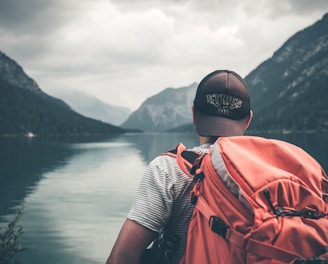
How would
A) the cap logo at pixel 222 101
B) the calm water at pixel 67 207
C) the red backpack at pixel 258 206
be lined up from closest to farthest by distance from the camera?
the red backpack at pixel 258 206 < the cap logo at pixel 222 101 < the calm water at pixel 67 207

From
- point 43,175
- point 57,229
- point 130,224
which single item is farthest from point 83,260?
point 43,175

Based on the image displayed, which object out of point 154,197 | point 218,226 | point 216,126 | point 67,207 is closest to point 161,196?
point 154,197

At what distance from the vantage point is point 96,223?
23.4 meters

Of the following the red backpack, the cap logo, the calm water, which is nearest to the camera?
the red backpack

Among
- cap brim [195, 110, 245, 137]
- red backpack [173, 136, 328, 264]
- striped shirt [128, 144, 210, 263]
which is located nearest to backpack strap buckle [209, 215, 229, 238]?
red backpack [173, 136, 328, 264]

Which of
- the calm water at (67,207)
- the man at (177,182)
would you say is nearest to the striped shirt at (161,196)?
the man at (177,182)

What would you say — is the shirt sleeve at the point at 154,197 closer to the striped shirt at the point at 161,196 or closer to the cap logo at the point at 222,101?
the striped shirt at the point at 161,196

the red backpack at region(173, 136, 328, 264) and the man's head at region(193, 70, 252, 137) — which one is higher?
the man's head at region(193, 70, 252, 137)

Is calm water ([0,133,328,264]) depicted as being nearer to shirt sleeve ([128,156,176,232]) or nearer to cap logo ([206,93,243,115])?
shirt sleeve ([128,156,176,232])

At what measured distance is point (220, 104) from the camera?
110 inches

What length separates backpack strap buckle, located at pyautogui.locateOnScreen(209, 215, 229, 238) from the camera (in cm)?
225

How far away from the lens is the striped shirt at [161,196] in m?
2.57

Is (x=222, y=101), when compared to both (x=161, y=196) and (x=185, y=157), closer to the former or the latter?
(x=185, y=157)

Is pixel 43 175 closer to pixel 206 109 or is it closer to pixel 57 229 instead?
pixel 57 229
